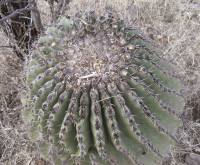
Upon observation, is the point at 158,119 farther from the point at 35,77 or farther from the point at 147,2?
the point at 147,2

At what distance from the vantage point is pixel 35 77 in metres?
2.11

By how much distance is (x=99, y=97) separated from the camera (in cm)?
185

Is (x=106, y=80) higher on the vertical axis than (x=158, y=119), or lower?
higher

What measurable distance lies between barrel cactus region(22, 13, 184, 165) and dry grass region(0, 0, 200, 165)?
1.21 ft

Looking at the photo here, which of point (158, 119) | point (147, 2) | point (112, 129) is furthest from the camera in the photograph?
point (147, 2)

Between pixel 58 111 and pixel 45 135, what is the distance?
0.19 m

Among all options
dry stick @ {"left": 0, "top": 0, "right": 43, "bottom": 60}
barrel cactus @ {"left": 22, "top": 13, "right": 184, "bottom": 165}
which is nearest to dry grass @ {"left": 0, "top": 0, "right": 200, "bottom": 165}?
dry stick @ {"left": 0, "top": 0, "right": 43, "bottom": 60}

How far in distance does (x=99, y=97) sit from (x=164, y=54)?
2.42ft

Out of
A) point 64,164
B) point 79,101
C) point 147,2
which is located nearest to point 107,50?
point 79,101

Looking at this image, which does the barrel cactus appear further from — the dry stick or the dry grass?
the dry stick

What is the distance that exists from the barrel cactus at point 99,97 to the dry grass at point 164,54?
37cm

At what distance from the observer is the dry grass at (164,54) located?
276 cm

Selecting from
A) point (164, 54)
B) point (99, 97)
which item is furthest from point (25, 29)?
point (99, 97)

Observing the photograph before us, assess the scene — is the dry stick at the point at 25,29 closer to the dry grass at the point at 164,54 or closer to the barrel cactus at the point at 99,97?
the dry grass at the point at 164,54
